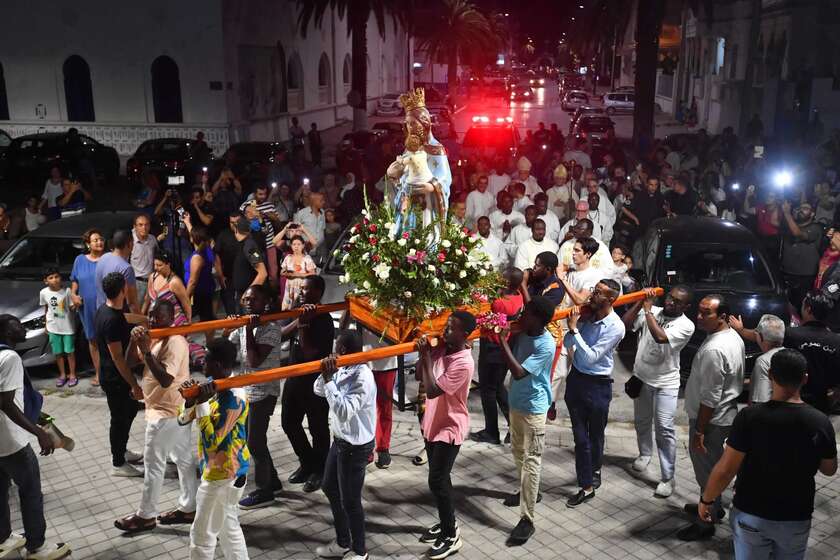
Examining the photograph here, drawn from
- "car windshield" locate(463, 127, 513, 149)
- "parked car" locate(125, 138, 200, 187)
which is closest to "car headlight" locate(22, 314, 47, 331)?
"parked car" locate(125, 138, 200, 187)

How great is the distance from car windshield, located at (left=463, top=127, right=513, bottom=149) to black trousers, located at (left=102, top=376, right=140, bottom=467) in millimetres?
15713

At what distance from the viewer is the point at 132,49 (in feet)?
93.7

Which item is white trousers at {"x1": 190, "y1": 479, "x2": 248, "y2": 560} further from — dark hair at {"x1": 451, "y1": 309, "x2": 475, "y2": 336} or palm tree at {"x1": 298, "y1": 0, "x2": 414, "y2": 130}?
palm tree at {"x1": 298, "y1": 0, "x2": 414, "y2": 130}

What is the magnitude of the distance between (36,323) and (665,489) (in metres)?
7.28

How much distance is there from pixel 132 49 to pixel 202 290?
69.3 ft

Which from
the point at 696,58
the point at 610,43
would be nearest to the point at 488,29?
the point at 696,58

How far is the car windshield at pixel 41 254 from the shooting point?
11094 millimetres

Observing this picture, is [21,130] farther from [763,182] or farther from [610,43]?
[763,182]

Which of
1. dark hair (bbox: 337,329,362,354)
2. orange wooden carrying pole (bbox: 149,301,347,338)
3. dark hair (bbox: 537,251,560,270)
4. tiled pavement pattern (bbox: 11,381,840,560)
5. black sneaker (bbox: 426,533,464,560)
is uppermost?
dark hair (bbox: 537,251,560,270)

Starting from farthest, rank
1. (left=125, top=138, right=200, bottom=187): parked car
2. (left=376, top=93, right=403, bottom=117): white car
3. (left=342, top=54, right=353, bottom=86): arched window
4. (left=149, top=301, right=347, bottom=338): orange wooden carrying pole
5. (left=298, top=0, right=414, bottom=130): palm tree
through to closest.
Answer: (left=342, top=54, right=353, bottom=86): arched window < (left=376, top=93, right=403, bottom=117): white car < (left=298, top=0, right=414, bottom=130): palm tree < (left=125, top=138, right=200, bottom=187): parked car < (left=149, top=301, right=347, bottom=338): orange wooden carrying pole

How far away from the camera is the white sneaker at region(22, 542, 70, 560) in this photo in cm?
614

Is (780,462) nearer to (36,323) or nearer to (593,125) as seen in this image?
(36,323)

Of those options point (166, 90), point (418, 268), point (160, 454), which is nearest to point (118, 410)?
point (160, 454)

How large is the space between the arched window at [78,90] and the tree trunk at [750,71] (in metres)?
24.2
